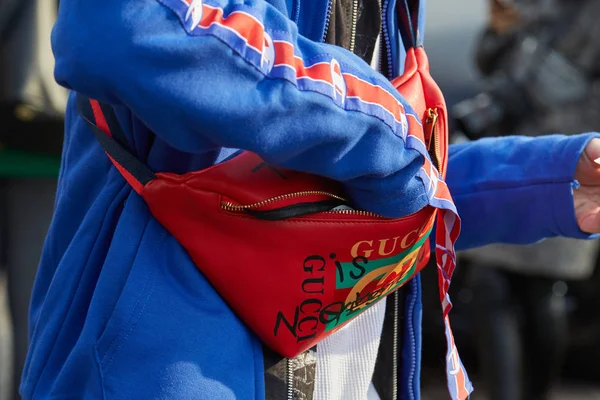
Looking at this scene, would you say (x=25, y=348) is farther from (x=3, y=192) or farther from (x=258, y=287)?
(x=258, y=287)

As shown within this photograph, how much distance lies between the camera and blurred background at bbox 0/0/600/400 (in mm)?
2076

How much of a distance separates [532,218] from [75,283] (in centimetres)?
66

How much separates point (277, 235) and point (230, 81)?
208mm

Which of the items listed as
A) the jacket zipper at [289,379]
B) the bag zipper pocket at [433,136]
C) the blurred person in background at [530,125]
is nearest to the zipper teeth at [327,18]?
the bag zipper pocket at [433,136]

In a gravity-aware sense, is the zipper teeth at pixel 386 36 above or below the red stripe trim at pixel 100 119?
above

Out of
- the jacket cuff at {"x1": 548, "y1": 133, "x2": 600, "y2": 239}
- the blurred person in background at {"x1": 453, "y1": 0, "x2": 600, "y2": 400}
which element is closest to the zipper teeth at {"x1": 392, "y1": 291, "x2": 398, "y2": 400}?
the jacket cuff at {"x1": 548, "y1": 133, "x2": 600, "y2": 239}

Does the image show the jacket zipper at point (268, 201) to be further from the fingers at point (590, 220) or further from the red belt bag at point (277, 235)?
the fingers at point (590, 220)

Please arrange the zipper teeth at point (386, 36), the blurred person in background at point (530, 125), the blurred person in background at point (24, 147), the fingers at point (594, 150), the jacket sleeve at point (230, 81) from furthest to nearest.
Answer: the blurred person in background at point (530, 125)
the blurred person in background at point (24, 147)
the fingers at point (594, 150)
the zipper teeth at point (386, 36)
the jacket sleeve at point (230, 81)

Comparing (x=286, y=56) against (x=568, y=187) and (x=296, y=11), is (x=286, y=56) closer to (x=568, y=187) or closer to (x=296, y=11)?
(x=296, y=11)

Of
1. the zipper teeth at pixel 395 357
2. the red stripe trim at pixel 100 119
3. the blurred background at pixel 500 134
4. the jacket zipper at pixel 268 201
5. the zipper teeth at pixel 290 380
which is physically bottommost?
the blurred background at pixel 500 134

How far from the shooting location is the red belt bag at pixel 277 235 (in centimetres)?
88

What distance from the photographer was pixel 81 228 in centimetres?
96

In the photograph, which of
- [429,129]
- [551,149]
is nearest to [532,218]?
[551,149]

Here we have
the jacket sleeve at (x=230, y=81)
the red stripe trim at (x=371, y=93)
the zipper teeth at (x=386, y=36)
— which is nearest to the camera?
the jacket sleeve at (x=230, y=81)
